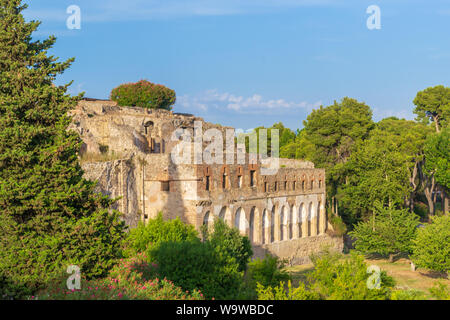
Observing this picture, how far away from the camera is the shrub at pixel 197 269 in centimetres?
1948

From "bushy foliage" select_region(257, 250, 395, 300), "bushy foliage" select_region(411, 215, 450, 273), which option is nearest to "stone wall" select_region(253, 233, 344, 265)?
"bushy foliage" select_region(411, 215, 450, 273)

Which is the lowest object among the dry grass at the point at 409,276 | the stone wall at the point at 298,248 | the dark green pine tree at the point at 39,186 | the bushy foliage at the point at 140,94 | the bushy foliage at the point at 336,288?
the dry grass at the point at 409,276

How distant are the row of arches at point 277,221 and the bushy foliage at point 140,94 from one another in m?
20.1

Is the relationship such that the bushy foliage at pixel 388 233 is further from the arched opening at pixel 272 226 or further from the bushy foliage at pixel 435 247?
the arched opening at pixel 272 226

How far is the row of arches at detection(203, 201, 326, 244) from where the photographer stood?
111ft

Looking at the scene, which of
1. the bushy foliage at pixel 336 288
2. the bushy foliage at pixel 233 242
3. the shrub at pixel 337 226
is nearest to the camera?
the bushy foliage at pixel 336 288

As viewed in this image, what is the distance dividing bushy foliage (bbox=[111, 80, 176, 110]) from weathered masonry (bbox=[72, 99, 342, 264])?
7.98 meters

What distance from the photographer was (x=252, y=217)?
35594 millimetres

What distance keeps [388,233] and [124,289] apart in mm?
29105

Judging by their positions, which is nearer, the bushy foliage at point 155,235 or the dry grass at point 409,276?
the bushy foliage at point 155,235

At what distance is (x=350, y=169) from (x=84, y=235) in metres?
34.7

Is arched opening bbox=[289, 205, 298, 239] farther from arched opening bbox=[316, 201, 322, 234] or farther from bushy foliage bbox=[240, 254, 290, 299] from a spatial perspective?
bushy foliage bbox=[240, 254, 290, 299]

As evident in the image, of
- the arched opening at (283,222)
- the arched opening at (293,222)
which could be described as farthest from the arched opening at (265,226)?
the arched opening at (293,222)

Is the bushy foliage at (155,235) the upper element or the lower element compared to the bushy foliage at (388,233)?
upper
